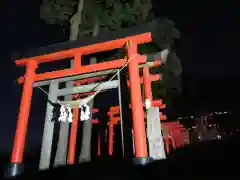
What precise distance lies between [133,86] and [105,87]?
920 mm

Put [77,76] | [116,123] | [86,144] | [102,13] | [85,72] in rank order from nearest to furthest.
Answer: [85,72] → [77,76] → [86,144] → [102,13] → [116,123]

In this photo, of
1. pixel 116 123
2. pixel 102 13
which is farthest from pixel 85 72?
pixel 116 123

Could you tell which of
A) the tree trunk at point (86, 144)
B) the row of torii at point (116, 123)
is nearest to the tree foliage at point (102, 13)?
the row of torii at point (116, 123)

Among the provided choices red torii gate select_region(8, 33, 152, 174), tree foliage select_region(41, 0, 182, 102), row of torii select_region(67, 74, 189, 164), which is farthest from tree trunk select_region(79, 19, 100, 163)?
tree foliage select_region(41, 0, 182, 102)

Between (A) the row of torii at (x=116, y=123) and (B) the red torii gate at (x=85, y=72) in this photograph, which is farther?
(A) the row of torii at (x=116, y=123)

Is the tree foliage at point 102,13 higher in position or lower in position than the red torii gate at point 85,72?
higher

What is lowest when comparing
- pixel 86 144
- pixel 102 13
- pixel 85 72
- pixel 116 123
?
pixel 86 144

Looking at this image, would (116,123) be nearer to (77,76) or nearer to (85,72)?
(77,76)

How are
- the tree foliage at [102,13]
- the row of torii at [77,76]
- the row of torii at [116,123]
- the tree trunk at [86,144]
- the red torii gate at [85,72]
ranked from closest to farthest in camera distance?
the red torii gate at [85,72] → the row of torii at [77,76] → the row of torii at [116,123] → the tree trunk at [86,144] → the tree foliage at [102,13]

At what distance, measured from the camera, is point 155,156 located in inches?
217

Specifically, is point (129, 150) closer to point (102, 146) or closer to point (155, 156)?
point (155, 156)

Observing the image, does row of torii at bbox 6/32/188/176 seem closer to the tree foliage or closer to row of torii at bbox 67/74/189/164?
row of torii at bbox 67/74/189/164

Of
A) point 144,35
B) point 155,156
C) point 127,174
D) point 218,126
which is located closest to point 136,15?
point 144,35

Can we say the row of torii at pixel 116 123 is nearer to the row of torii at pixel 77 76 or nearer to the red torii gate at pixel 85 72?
the row of torii at pixel 77 76
